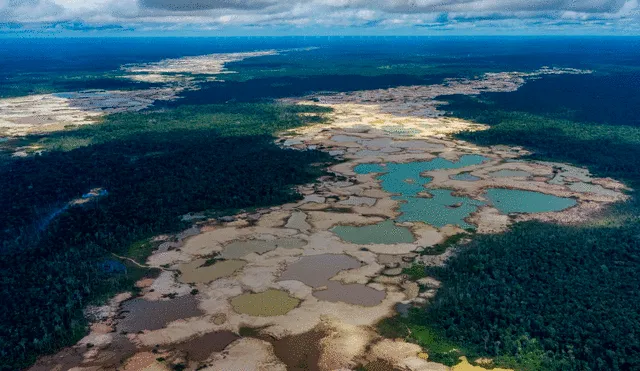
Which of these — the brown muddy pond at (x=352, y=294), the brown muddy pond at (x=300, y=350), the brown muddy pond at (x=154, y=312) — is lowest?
the brown muddy pond at (x=300, y=350)

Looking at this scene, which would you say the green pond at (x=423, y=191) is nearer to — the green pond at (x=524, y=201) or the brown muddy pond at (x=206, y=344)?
the green pond at (x=524, y=201)

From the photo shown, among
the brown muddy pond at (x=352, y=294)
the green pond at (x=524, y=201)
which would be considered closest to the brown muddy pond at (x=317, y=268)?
the brown muddy pond at (x=352, y=294)

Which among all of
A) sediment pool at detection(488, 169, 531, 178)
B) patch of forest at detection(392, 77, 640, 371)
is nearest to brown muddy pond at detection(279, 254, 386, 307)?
patch of forest at detection(392, 77, 640, 371)

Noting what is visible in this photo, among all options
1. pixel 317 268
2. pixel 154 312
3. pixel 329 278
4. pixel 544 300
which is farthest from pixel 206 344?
pixel 544 300

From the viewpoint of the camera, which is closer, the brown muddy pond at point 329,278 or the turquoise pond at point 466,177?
the brown muddy pond at point 329,278

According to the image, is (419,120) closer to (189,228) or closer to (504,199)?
(504,199)

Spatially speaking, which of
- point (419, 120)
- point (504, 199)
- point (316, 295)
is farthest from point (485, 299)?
point (419, 120)
